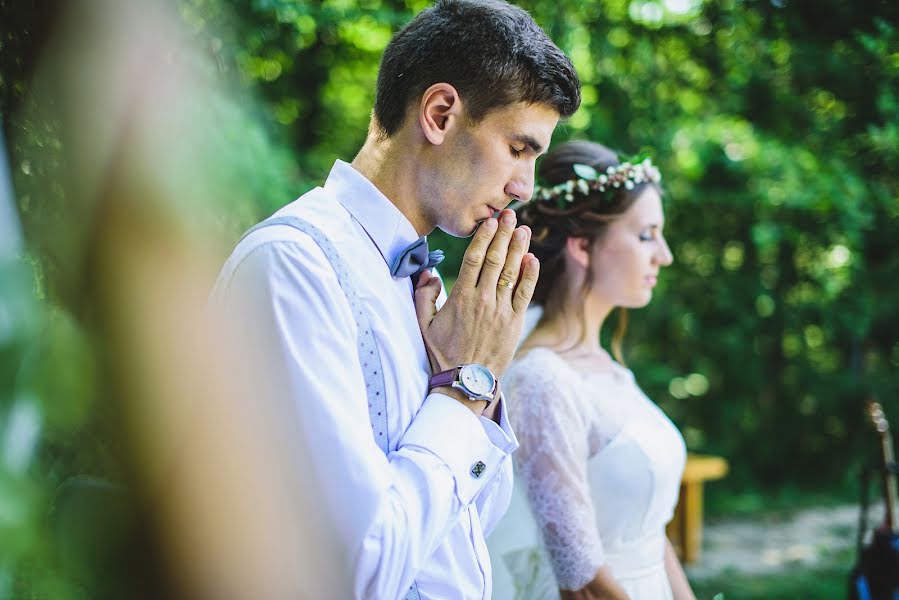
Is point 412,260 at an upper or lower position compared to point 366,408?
upper

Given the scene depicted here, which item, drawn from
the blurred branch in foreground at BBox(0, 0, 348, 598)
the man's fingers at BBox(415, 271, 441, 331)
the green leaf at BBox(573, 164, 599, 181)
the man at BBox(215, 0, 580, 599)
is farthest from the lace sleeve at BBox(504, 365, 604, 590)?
the blurred branch in foreground at BBox(0, 0, 348, 598)

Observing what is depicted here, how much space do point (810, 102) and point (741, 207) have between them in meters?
1.17

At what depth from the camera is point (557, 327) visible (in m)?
2.56

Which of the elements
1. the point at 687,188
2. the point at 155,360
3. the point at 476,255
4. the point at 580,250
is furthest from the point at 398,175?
the point at 687,188

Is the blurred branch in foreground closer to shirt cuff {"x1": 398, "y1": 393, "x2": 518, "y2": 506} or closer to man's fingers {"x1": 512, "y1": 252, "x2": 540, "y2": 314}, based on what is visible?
shirt cuff {"x1": 398, "y1": 393, "x2": 518, "y2": 506}

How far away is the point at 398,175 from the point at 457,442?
1.65 feet

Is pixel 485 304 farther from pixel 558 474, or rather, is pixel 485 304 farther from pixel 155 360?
pixel 558 474

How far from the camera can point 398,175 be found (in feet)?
4.83

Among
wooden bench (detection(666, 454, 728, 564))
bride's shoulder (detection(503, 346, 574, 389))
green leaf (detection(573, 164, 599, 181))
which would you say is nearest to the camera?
bride's shoulder (detection(503, 346, 574, 389))

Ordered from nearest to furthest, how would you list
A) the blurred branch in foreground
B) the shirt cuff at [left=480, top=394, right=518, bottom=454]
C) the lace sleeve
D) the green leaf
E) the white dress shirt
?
the blurred branch in foreground, the white dress shirt, the shirt cuff at [left=480, top=394, right=518, bottom=454], the lace sleeve, the green leaf

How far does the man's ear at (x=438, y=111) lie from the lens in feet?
4.62

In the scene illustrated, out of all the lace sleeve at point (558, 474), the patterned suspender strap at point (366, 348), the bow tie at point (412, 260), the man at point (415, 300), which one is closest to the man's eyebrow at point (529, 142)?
the man at point (415, 300)

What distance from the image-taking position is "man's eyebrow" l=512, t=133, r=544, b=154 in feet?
4.79

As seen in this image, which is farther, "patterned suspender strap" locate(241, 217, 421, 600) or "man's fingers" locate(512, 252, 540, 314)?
"man's fingers" locate(512, 252, 540, 314)
